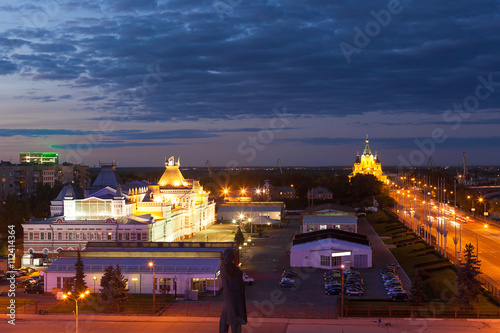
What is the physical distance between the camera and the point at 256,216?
107 metres

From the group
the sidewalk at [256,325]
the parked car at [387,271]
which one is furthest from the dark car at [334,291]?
the parked car at [387,271]

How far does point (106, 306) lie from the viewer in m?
43.2

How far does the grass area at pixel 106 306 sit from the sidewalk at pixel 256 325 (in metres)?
1.78

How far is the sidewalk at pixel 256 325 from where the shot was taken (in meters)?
36.4

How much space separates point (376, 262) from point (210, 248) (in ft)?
62.4

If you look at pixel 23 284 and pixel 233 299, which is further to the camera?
pixel 23 284

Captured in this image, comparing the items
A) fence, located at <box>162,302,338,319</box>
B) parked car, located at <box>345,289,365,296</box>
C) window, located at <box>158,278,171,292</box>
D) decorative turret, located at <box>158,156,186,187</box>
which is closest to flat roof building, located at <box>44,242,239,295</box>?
window, located at <box>158,278,171,292</box>

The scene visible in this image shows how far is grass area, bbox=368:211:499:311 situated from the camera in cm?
4281

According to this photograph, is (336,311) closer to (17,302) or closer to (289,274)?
(289,274)

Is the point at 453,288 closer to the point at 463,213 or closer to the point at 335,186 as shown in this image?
the point at 463,213

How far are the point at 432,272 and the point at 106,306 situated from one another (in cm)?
3063

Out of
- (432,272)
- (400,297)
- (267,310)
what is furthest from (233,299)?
(432,272)

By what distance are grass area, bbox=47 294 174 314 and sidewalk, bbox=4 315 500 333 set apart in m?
1.78

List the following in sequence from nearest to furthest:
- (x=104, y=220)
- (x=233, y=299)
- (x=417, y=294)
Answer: (x=233, y=299) < (x=417, y=294) < (x=104, y=220)
